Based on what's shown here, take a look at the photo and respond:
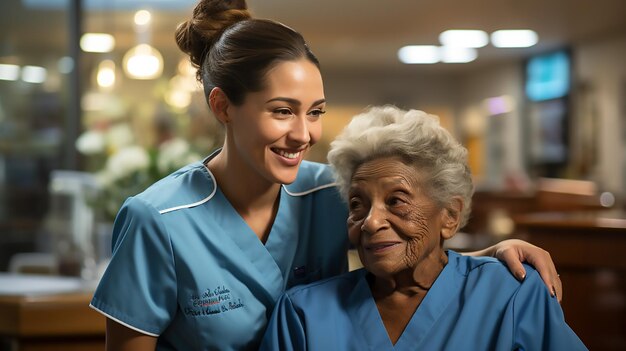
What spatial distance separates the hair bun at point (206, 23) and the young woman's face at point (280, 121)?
0.80 ft

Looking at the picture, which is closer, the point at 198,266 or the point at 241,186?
the point at 198,266

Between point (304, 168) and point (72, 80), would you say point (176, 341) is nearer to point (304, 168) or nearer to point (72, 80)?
point (304, 168)

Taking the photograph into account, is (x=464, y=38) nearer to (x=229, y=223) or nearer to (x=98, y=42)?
(x=98, y=42)

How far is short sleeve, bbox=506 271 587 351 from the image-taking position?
5.16 ft

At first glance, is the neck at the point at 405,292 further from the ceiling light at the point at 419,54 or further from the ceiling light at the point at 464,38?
the ceiling light at the point at 419,54

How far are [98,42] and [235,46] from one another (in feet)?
14.8

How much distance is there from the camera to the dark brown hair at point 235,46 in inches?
67.1

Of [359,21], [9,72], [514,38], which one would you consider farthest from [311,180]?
[514,38]

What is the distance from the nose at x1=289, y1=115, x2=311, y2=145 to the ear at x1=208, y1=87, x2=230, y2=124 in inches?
6.4

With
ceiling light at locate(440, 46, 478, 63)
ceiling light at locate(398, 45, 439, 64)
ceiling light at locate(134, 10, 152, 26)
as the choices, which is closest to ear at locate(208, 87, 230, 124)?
ceiling light at locate(134, 10, 152, 26)

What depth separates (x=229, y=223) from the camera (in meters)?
1.81

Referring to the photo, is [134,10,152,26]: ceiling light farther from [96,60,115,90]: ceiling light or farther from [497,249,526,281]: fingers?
[497,249,526,281]: fingers

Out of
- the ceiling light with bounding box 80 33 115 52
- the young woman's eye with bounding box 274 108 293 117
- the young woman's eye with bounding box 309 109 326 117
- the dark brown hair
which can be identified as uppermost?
the ceiling light with bounding box 80 33 115 52

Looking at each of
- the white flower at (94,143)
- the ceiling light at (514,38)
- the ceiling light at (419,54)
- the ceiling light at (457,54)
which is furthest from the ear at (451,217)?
the ceiling light at (457,54)
